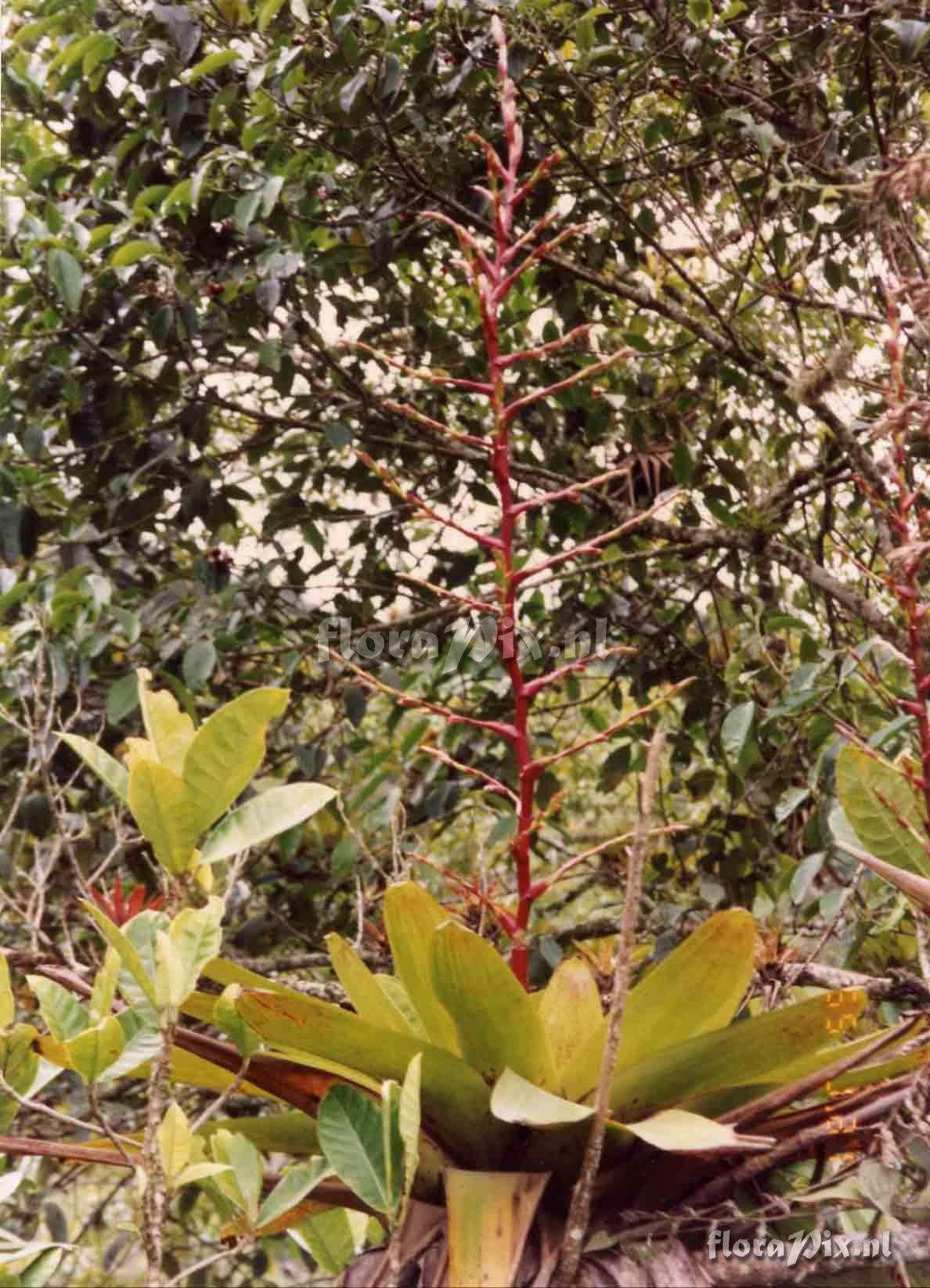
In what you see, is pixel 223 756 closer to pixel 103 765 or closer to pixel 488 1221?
pixel 103 765

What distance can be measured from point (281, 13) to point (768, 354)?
0.73 metres

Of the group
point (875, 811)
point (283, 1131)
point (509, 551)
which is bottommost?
point (283, 1131)

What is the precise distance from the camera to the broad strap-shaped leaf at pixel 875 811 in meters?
0.55

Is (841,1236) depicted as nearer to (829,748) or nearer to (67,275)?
(829,748)

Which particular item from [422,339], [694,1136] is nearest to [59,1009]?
[694,1136]

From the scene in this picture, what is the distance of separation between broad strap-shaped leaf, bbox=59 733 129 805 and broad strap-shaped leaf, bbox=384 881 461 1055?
110 mm

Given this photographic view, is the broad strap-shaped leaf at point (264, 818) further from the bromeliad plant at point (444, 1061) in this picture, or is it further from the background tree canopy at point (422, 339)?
the background tree canopy at point (422, 339)

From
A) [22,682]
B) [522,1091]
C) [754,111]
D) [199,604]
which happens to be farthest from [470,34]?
[522,1091]

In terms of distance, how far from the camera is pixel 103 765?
1.67ft

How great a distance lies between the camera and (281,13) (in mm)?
1536

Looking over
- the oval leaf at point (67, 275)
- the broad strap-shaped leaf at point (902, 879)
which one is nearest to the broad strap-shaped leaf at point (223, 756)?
the broad strap-shaped leaf at point (902, 879)

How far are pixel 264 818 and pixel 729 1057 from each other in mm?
198

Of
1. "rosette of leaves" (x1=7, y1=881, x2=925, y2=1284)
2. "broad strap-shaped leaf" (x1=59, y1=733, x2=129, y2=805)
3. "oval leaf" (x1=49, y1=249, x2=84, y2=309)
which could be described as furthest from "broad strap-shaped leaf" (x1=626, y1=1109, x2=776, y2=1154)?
"oval leaf" (x1=49, y1=249, x2=84, y2=309)

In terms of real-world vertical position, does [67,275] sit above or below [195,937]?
above
